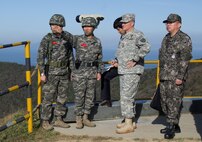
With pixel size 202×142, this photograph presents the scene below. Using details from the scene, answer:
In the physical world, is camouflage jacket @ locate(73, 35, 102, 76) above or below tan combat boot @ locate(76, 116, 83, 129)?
→ above

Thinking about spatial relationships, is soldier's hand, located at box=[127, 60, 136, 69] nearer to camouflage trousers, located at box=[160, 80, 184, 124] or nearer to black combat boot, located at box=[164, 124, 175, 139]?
camouflage trousers, located at box=[160, 80, 184, 124]

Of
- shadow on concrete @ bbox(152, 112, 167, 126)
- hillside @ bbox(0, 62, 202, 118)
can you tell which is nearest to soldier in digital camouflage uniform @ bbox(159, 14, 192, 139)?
shadow on concrete @ bbox(152, 112, 167, 126)

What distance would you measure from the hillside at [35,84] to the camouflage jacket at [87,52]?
6.94 m

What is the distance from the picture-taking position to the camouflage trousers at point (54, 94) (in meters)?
7.12

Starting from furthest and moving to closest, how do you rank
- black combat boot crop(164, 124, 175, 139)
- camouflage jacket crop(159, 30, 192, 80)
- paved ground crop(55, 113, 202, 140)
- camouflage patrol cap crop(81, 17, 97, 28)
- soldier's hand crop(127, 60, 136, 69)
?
1. camouflage patrol cap crop(81, 17, 97, 28)
2. paved ground crop(55, 113, 202, 140)
3. soldier's hand crop(127, 60, 136, 69)
4. black combat boot crop(164, 124, 175, 139)
5. camouflage jacket crop(159, 30, 192, 80)

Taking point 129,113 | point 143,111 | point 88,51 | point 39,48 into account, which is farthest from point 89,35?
point 143,111

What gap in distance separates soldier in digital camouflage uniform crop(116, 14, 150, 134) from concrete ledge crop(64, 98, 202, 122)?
102 cm

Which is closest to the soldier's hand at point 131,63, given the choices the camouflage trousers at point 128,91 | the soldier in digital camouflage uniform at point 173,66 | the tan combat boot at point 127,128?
the camouflage trousers at point 128,91

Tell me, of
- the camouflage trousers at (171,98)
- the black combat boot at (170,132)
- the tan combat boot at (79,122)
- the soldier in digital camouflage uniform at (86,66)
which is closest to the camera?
the camouflage trousers at (171,98)

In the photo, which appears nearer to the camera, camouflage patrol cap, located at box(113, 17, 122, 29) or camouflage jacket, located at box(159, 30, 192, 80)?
camouflage jacket, located at box(159, 30, 192, 80)

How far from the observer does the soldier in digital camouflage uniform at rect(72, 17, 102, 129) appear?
23.3ft

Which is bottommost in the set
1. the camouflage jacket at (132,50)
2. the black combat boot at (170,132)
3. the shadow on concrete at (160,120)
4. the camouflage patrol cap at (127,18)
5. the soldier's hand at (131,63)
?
the shadow on concrete at (160,120)

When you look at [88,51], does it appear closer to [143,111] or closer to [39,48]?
[39,48]

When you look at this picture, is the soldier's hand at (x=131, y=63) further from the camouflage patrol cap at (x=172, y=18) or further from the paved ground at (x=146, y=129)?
the paved ground at (x=146, y=129)
